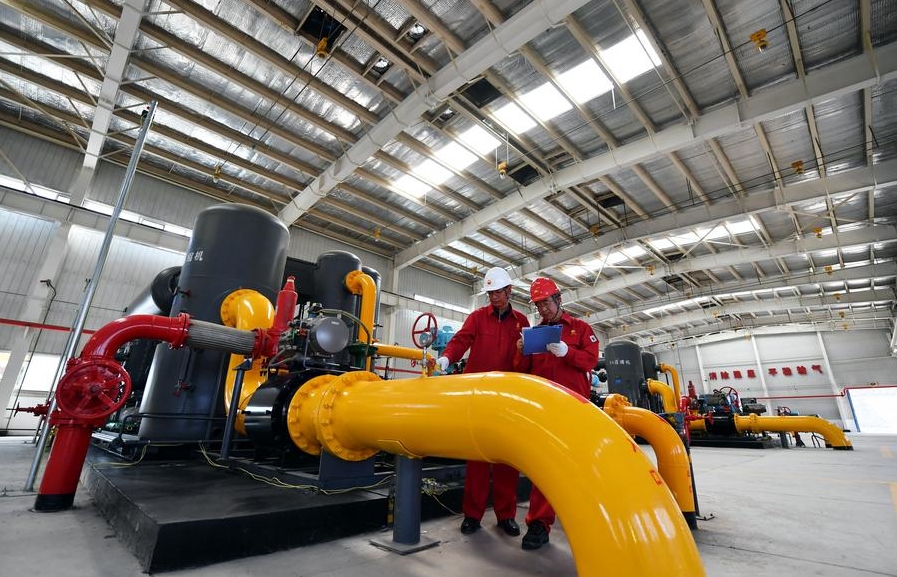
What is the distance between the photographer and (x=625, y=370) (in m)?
9.18

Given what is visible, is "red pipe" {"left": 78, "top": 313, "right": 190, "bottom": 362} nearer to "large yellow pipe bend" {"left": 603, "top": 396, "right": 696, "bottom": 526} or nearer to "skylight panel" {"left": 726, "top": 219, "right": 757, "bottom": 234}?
"large yellow pipe bend" {"left": 603, "top": 396, "right": 696, "bottom": 526}

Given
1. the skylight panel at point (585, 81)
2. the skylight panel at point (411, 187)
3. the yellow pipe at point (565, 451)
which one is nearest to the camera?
the yellow pipe at point (565, 451)

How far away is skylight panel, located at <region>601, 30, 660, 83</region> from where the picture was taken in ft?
18.6

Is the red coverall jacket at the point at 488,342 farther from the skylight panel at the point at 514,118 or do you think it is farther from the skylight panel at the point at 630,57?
the skylight panel at the point at 514,118

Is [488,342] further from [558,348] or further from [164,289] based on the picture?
[164,289]

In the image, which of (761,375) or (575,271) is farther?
(761,375)

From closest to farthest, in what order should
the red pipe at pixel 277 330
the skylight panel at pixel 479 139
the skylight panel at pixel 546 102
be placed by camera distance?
the red pipe at pixel 277 330
the skylight panel at pixel 546 102
the skylight panel at pixel 479 139

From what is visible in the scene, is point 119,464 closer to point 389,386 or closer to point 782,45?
point 389,386

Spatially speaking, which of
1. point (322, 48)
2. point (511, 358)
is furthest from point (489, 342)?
point (322, 48)

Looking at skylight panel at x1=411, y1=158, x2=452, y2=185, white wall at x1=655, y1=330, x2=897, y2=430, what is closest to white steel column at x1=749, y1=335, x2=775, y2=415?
white wall at x1=655, y1=330, x2=897, y2=430

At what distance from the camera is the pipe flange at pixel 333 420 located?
7.03 feet

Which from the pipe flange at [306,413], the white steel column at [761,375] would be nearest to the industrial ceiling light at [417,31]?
the pipe flange at [306,413]

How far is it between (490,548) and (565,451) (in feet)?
4.19

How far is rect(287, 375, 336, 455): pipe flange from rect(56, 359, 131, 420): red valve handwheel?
87 cm
